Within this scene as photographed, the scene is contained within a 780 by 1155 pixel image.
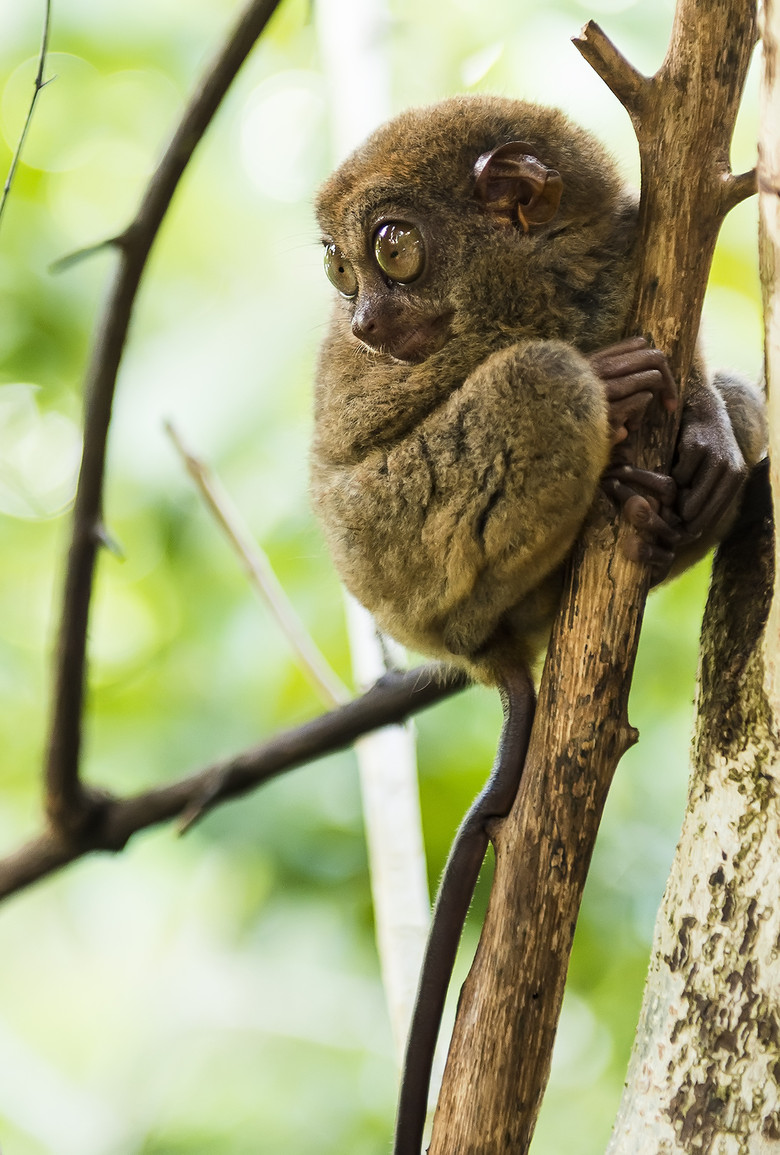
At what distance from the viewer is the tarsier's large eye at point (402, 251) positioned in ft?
7.86

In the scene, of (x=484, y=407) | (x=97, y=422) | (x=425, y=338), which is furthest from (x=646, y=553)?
(x=97, y=422)

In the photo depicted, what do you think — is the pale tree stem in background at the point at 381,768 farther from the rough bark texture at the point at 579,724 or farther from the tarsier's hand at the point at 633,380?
the tarsier's hand at the point at 633,380

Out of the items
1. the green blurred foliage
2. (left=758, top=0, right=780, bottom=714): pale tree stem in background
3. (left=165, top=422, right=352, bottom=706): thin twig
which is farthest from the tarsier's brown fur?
the green blurred foliage

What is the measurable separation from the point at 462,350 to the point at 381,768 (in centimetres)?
128

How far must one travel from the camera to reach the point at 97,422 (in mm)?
2443

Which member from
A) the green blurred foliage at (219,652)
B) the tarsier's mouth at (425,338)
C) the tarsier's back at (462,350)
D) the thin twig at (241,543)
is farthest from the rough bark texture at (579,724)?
the green blurred foliage at (219,652)

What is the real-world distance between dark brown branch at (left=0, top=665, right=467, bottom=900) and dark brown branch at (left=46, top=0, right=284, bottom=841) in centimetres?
7

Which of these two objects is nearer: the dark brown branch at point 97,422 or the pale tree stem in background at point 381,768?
the dark brown branch at point 97,422

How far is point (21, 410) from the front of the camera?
512cm

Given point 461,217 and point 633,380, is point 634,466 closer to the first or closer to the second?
point 633,380

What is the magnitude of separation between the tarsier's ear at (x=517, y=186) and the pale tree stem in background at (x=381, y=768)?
986mm

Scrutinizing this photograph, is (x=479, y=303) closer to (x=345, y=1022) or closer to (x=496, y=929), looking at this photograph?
(x=496, y=929)

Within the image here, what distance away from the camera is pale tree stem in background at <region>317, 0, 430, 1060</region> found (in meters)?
2.92

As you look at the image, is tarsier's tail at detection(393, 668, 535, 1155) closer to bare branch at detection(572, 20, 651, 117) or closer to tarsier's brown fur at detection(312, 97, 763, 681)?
tarsier's brown fur at detection(312, 97, 763, 681)
